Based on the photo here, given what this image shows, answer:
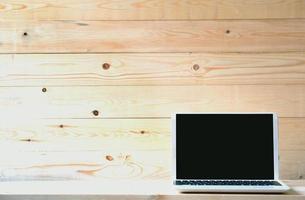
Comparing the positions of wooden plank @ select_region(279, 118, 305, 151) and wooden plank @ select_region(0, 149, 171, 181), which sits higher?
wooden plank @ select_region(279, 118, 305, 151)

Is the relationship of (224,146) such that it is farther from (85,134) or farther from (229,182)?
(85,134)

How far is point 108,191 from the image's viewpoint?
3.54 ft

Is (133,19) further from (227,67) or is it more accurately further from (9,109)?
(9,109)

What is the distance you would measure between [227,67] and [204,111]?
0.48ft

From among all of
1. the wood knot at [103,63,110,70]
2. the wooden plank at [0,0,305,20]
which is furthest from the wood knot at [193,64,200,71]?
the wood knot at [103,63,110,70]

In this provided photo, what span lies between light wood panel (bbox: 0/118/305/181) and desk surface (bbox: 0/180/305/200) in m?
0.07

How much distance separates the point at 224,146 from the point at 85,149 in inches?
16.2

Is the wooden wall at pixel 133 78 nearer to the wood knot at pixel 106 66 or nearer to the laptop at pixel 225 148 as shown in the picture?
the wood knot at pixel 106 66

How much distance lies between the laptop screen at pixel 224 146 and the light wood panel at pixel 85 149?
13 cm

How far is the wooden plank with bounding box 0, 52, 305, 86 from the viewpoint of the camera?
1.25 meters

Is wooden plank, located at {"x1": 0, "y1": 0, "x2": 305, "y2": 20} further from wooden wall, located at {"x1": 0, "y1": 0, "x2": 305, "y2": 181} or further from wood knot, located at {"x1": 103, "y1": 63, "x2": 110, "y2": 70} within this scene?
wood knot, located at {"x1": 103, "y1": 63, "x2": 110, "y2": 70}

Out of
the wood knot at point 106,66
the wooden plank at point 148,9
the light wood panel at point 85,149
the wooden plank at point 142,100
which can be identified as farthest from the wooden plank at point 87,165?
the wooden plank at point 148,9

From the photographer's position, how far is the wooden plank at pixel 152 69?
125 centimetres

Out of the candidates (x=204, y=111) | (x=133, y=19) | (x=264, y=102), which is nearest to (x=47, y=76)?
(x=133, y=19)
